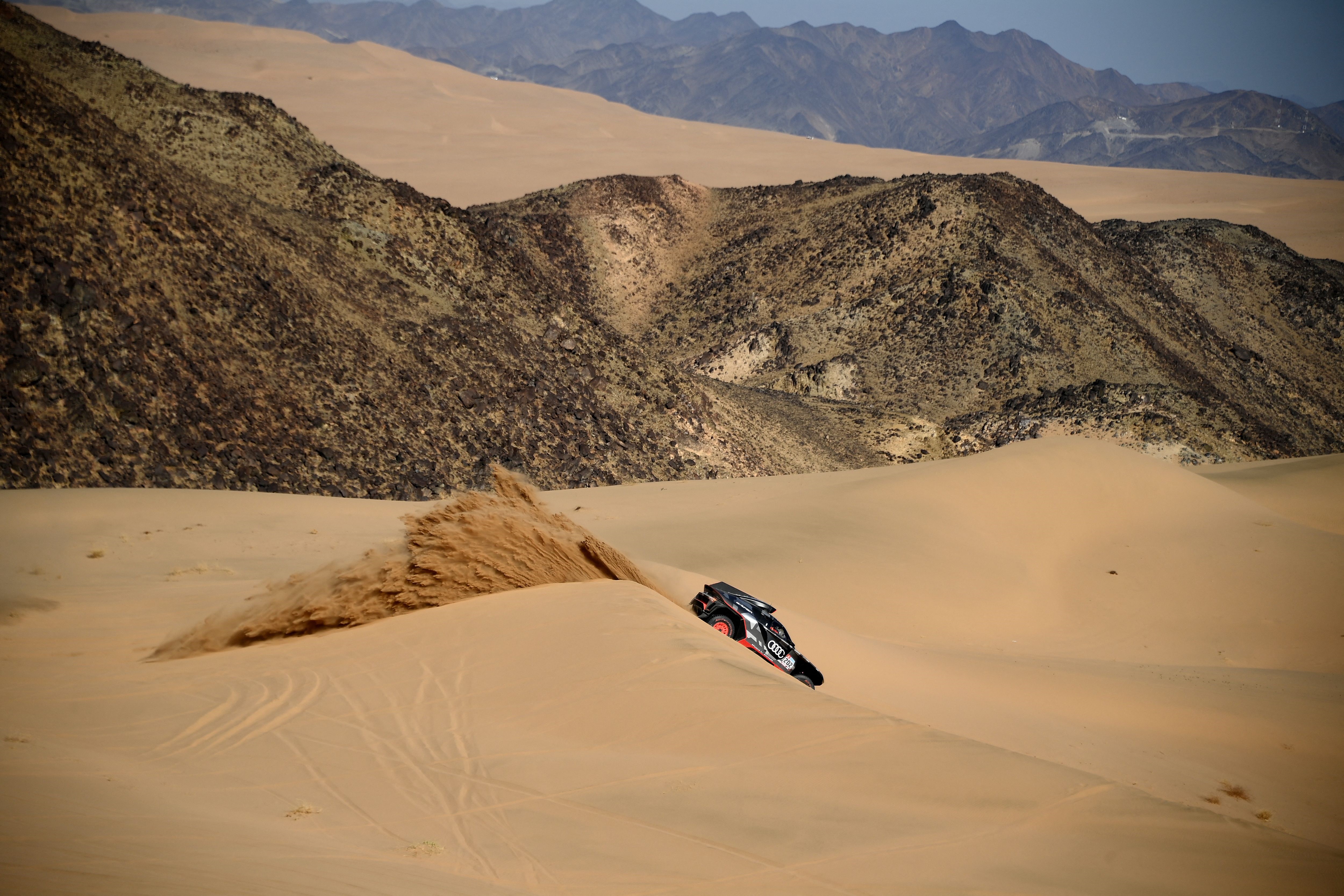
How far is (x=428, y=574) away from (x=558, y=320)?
54.1 feet

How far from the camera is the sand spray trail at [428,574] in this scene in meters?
8.03

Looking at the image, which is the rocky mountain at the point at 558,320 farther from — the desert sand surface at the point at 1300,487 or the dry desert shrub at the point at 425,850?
the dry desert shrub at the point at 425,850

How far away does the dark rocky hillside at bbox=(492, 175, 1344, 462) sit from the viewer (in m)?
29.7

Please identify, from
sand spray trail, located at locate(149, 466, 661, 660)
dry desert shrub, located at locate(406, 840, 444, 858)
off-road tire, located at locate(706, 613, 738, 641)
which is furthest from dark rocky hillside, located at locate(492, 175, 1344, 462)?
dry desert shrub, located at locate(406, 840, 444, 858)

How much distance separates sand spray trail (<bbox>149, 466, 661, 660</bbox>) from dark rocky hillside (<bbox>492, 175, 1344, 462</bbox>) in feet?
64.4

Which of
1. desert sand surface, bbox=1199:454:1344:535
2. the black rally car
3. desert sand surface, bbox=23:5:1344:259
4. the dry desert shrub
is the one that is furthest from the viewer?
desert sand surface, bbox=23:5:1344:259

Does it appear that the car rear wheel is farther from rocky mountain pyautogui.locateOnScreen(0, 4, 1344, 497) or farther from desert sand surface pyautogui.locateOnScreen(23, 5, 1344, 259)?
desert sand surface pyautogui.locateOnScreen(23, 5, 1344, 259)

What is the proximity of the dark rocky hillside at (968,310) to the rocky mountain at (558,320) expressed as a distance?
142 mm

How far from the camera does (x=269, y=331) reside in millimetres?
17062

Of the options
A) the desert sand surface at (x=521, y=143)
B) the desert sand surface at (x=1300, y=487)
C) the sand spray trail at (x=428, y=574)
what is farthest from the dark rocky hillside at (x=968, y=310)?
the desert sand surface at (x=521, y=143)

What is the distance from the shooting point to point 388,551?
28.3 feet

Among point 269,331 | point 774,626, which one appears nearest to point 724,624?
point 774,626

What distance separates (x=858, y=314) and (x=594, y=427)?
17935mm

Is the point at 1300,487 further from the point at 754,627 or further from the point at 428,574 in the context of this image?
the point at 428,574
